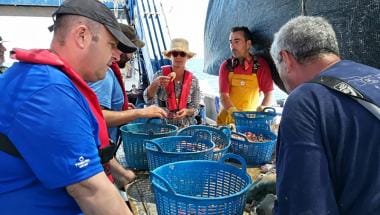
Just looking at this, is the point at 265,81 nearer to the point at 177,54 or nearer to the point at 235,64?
the point at 235,64

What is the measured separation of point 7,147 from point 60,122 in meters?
0.21

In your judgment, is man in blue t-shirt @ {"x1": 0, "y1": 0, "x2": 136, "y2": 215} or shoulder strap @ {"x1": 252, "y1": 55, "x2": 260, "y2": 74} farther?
shoulder strap @ {"x1": 252, "y1": 55, "x2": 260, "y2": 74}

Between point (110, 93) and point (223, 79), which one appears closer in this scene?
point (110, 93)

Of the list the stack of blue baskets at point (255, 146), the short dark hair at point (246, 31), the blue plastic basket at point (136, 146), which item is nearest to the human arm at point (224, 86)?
the short dark hair at point (246, 31)

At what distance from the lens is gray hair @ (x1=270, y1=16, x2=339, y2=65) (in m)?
1.27

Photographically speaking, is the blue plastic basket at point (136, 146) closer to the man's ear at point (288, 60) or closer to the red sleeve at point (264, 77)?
the man's ear at point (288, 60)

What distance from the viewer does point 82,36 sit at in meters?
1.16

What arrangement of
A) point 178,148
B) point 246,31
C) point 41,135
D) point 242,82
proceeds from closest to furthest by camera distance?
point 41,135 < point 178,148 < point 246,31 < point 242,82

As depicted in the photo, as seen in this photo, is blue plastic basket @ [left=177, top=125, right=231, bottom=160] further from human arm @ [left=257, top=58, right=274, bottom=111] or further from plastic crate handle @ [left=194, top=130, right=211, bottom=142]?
human arm @ [left=257, top=58, right=274, bottom=111]

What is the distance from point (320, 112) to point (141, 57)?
6.87 meters

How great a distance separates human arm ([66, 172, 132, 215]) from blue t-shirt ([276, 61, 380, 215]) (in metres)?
0.57

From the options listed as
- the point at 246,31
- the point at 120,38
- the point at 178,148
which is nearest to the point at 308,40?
the point at 120,38

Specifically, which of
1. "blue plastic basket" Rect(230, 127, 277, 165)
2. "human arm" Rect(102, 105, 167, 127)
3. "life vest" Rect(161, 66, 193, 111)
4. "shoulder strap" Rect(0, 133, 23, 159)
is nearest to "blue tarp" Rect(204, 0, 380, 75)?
"life vest" Rect(161, 66, 193, 111)

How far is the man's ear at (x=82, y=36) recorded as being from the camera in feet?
3.79
